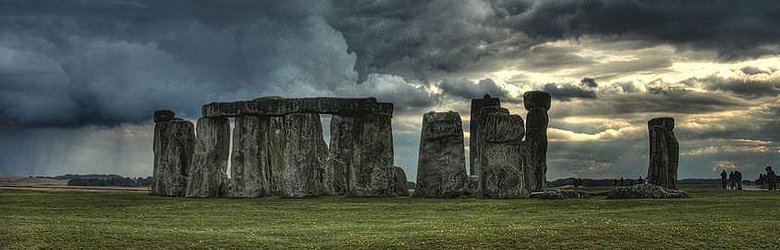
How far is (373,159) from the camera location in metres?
35.7

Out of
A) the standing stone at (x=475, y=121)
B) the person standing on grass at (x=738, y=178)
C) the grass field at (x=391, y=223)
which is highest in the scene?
the standing stone at (x=475, y=121)

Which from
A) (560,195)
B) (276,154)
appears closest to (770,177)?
(560,195)

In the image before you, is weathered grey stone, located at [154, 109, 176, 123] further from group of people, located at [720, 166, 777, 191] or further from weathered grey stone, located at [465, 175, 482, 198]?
group of people, located at [720, 166, 777, 191]

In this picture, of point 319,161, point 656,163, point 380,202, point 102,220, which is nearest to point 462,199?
point 380,202

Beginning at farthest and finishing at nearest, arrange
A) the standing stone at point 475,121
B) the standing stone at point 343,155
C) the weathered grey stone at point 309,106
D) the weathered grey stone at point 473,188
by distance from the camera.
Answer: the standing stone at point 475,121, the standing stone at point 343,155, the weathered grey stone at point 309,106, the weathered grey stone at point 473,188

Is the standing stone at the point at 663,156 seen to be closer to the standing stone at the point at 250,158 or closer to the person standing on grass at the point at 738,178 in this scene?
the person standing on grass at the point at 738,178

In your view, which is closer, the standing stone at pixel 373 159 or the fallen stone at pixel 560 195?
the fallen stone at pixel 560 195

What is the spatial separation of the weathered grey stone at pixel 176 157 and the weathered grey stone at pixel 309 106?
10.0 ft

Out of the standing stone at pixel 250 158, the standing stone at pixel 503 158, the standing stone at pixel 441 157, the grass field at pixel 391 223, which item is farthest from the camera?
the standing stone at pixel 250 158

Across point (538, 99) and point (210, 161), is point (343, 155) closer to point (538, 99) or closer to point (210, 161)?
point (210, 161)

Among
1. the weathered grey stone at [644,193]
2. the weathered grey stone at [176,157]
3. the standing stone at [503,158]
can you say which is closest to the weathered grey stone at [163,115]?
the weathered grey stone at [176,157]

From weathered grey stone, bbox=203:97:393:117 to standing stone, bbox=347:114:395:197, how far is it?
475 mm

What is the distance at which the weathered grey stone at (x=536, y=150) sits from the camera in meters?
36.2

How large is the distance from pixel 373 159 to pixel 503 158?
5431mm
